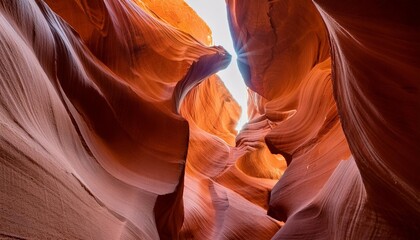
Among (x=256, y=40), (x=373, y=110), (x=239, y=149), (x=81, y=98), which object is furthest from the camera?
(x=239, y=149)

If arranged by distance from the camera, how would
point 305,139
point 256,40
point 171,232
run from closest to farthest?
point 171,232
point 305,139
point 256,40

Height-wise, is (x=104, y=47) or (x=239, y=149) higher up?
(x=104, y=47)

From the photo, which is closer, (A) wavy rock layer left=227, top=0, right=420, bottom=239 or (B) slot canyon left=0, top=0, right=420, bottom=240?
(B) slot canyon left=0, top=0, right=420, bottom=240

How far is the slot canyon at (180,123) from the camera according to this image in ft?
4.83

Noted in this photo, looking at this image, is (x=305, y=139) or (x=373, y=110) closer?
(x=373, y=110)

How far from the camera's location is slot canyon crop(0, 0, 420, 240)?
1.47m

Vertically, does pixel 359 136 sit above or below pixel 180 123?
above

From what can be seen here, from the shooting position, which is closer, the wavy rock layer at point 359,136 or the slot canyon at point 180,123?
the slot canyon at point 180,123

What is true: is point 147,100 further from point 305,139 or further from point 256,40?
point 256,40

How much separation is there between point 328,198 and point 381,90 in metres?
1.28

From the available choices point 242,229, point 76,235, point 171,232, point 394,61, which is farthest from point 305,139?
point 76,235

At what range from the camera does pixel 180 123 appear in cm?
367

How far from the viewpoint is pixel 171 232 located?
11.4 feet

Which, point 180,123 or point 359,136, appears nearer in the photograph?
point 359,136
